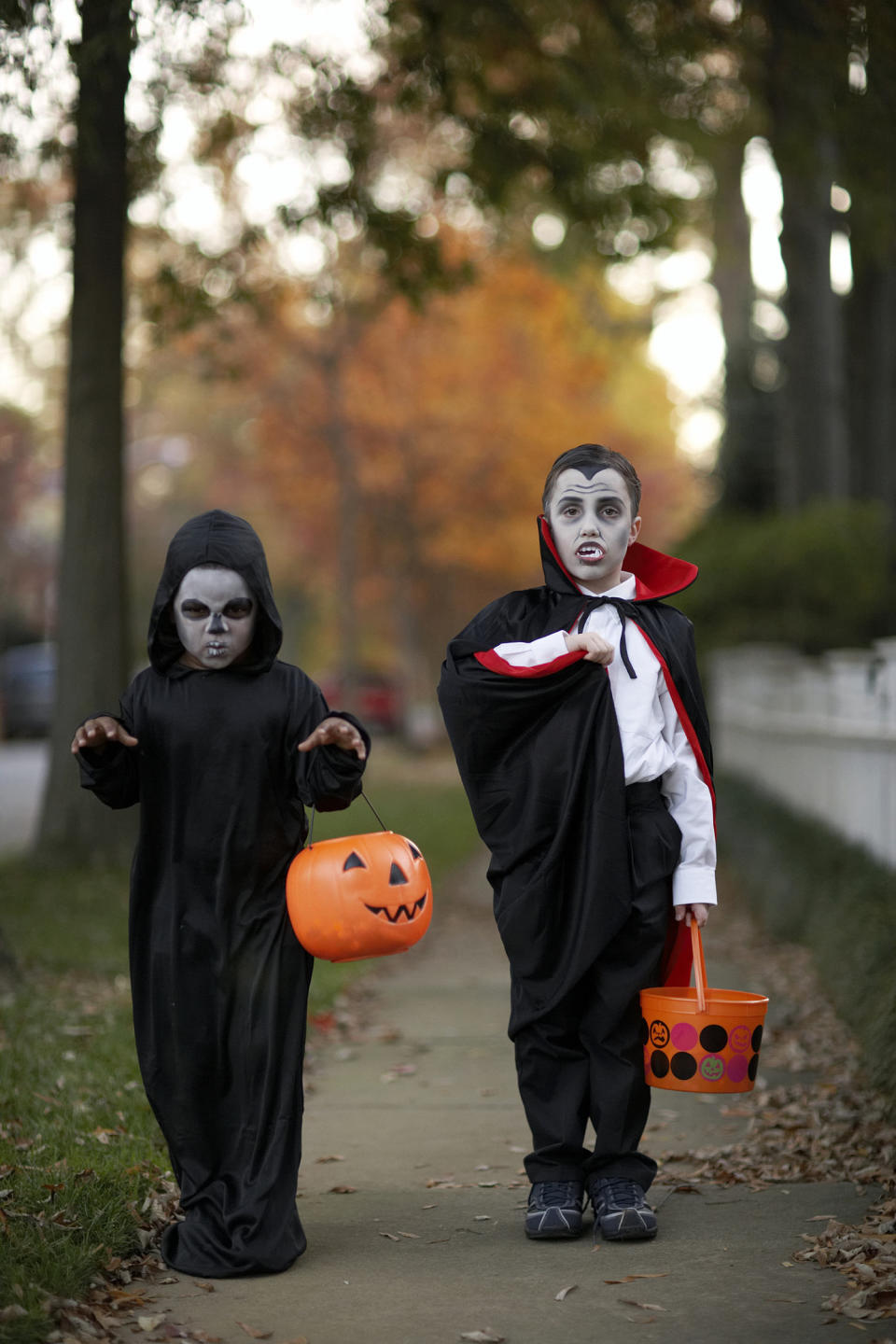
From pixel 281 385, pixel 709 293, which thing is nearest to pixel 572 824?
pixel 281 385

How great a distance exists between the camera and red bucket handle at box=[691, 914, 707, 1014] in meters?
3.98

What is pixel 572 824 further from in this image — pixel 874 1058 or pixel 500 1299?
pixel 874 1058

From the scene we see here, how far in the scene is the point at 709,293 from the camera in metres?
30.1

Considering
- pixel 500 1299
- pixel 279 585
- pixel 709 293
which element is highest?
pixel 709 293

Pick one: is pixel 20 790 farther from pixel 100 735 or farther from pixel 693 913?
pixel 693 913

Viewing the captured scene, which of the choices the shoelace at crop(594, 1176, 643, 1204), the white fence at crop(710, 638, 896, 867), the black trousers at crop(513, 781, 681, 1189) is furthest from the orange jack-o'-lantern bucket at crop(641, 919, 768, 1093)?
the white fence at crop(710, 638, 896, 867)

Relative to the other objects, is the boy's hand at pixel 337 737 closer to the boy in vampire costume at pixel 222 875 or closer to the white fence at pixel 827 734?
the boy in vampire costume at pixel 222 875

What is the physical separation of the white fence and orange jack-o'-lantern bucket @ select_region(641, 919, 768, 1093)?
3.50m

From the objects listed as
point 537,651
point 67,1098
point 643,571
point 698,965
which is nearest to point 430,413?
point 67,1098

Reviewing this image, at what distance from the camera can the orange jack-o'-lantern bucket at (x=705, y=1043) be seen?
156 inches

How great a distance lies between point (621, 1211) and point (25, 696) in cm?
3022

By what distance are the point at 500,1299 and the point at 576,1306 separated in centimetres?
19

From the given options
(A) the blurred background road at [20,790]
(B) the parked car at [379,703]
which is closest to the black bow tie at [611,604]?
(A) the blurred background road at [20,790]

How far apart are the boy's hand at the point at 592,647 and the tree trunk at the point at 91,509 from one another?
731 cm
